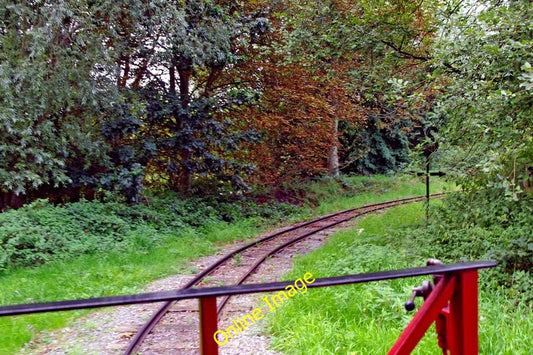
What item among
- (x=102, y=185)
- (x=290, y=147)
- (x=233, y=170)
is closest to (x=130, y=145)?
(x=102, y=185)

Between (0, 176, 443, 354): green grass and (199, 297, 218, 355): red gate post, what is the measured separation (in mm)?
4062

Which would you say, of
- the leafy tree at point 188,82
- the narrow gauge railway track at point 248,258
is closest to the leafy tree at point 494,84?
the narrow gauge railway track at point 248,258

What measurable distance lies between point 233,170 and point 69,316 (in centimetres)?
905

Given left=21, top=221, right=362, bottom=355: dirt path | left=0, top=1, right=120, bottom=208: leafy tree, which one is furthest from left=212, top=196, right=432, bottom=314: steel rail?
left=0, top=1, right=120, bottom=208: leafy tree

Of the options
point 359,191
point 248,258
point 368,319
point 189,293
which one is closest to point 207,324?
point 189,293

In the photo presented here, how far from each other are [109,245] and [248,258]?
2997 millimetres

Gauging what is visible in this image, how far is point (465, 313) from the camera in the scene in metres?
1.61

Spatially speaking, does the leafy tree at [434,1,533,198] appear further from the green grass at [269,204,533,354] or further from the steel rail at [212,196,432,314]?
the steel rail at [212,196,432,314]

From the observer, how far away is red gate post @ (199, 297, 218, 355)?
1.52 metres

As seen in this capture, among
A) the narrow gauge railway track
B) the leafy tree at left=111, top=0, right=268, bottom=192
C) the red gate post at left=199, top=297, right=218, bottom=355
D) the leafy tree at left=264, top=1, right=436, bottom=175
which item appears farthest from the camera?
the leafy tree at left=111, top=0, right=268, bottom=192

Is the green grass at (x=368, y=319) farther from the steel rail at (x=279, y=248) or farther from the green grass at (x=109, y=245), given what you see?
the green grass at (x=109, y=245)

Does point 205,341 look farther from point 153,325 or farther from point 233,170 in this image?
point 233,170

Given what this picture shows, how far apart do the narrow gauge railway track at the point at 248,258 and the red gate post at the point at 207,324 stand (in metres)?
3.23

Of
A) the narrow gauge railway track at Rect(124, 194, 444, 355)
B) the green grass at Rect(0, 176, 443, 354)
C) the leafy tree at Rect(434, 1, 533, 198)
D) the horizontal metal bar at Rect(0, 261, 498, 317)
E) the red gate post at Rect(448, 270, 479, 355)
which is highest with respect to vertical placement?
the leafy tree at Rect(434, 1, 533, 198)
